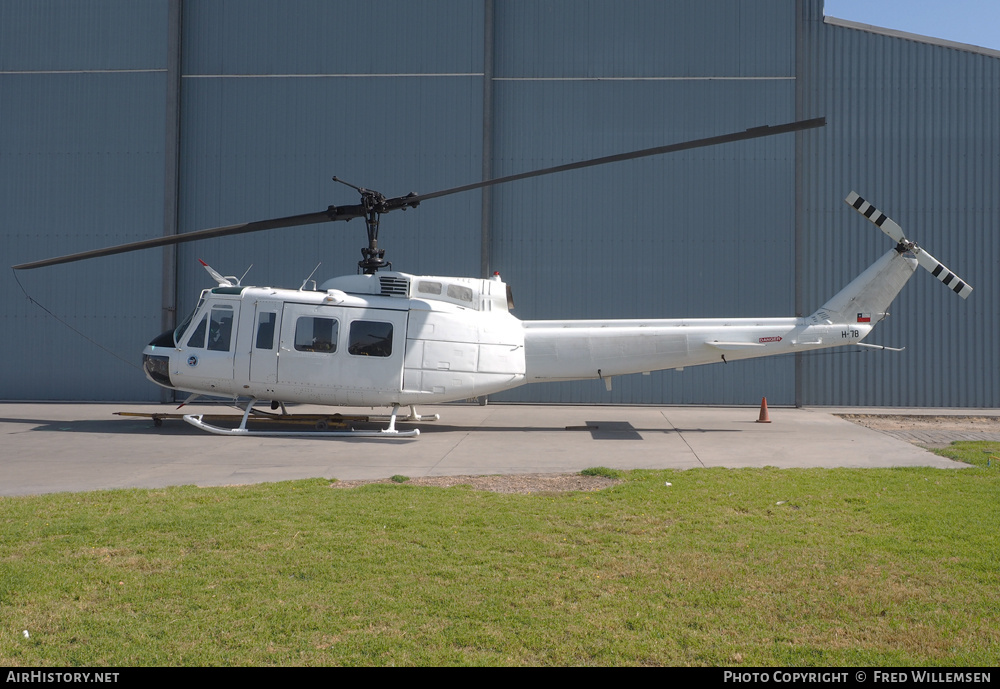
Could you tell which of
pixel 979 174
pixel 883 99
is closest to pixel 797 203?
pixel 883 99

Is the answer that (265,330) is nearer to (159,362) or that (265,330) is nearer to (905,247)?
(159,362)

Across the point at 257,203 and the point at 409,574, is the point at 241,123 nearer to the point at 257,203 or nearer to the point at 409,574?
the point at 257,203

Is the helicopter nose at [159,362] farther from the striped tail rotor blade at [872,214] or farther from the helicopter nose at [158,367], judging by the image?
the striped tail rotor blade at [872,214]

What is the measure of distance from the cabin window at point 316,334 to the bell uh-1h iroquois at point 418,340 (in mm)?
17

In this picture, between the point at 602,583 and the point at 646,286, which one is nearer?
the point at 602,583

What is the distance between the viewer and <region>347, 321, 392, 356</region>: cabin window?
1266 cm

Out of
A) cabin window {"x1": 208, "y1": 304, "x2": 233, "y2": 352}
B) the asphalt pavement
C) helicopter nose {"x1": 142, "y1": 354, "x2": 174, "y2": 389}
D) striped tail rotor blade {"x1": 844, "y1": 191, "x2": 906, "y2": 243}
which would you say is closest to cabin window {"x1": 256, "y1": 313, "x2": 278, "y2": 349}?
cabin window {"x1": 208, "y1": 304, "x2": 233, "y2": 352}

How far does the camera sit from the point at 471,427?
14.1m

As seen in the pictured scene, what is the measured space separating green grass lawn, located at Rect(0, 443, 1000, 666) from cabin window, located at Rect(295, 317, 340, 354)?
5649mm

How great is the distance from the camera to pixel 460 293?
43.4ft

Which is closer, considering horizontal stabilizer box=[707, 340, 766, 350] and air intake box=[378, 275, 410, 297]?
air intake box=[378, 275, 410, 297]

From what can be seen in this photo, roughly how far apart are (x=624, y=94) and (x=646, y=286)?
488cm

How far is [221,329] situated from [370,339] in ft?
8.75

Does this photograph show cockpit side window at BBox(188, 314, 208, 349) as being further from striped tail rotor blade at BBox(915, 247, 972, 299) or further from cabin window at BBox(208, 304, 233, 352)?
striped tail rotor blade at BBox(915, 247, 972, 299)
